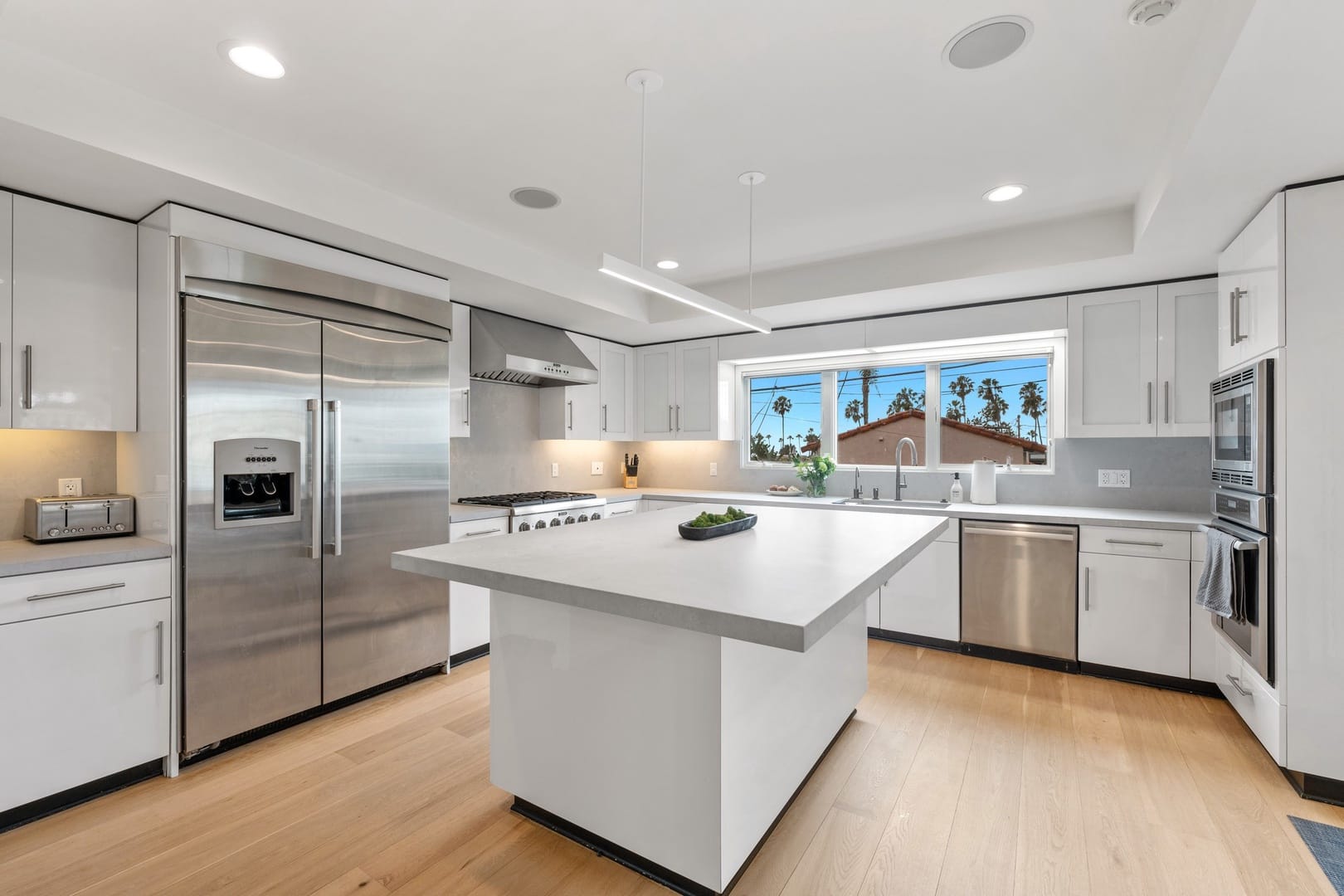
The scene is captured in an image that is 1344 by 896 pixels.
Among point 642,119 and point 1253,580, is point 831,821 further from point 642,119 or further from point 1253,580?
point 642,119

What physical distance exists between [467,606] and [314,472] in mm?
1192

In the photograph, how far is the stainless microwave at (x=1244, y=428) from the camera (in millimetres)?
2273

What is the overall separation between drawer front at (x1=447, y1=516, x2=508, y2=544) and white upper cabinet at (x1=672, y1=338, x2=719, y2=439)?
1.88 meters

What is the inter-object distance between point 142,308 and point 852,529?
9.87 feet

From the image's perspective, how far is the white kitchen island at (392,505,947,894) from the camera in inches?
58.5

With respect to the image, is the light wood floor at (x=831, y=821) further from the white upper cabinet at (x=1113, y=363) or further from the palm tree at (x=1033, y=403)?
the palm tree at (x=1033, y=403)

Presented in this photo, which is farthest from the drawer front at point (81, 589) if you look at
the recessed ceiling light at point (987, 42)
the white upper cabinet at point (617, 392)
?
the recessed ceiling light at point (987, 42)

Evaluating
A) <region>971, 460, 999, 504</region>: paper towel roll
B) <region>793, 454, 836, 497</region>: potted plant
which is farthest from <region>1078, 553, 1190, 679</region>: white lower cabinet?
<region>793, 454, 836, 497</region>: potted plant

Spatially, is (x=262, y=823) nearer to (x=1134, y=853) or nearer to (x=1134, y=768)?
(x=1134, y=853)

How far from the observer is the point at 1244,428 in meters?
2.47

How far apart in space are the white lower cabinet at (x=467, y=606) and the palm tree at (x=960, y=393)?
3147mm

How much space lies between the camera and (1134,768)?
238cm

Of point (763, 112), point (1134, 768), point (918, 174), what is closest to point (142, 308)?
point (763, 112)

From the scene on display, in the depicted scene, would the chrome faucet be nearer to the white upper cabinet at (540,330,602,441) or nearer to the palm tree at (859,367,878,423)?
the palm tree at (859,367,878,423)
